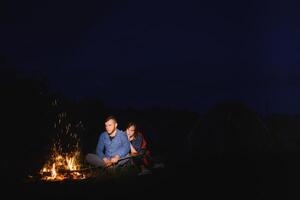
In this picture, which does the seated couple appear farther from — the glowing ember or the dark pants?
the glowing ember

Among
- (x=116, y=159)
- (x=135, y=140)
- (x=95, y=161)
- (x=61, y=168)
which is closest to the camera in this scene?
(x=116, y=159)

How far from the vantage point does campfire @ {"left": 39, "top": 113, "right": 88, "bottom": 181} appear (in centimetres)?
1005

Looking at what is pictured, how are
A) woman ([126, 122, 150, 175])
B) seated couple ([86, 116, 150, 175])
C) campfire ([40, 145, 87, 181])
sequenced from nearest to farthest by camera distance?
campfire ([40, 145, 87, 181]) < seated couple ([86, 116, 150, 175]) < woman ([126, 122, 150, 175])

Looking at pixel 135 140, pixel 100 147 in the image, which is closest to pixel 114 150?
pixel 100 147

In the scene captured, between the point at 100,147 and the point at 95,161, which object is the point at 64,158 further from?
the point at 100,147

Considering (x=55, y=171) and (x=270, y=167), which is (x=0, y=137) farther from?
(x=270, y=167)

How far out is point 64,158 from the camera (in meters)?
11.9

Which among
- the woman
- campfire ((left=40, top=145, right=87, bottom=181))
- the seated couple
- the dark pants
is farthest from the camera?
the woman

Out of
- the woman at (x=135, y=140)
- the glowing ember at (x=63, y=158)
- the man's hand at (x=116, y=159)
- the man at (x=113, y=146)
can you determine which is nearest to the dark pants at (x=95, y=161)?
the man at (x=113, y=146)

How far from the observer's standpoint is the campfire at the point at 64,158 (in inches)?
396

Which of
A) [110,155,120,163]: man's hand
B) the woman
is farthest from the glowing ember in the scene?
the woman

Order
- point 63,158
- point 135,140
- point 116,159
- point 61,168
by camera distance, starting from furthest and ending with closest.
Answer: point 63,158, point 135,140, point 61,168, point 116,159

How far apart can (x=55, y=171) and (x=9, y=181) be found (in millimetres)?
1027

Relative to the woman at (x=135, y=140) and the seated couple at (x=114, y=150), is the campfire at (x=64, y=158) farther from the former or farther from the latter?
the woman at (x=135, y=140)
